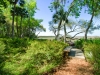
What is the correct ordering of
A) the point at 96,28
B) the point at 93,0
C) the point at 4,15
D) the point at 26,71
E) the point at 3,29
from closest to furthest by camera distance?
the point at 26,71 < the point at 93,0 < the point at 96,28 < the point at 4,15 < the point at 3,29

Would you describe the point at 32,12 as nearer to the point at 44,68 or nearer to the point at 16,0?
the point at 16,0

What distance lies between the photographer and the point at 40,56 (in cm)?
1037

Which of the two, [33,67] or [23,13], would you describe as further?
[23,13]

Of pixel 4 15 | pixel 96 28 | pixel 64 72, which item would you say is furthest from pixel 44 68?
pixel 4 15

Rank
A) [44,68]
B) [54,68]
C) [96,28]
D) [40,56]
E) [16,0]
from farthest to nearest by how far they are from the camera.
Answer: [96,28], [16,0], [40,56], [54,68], [44,68]

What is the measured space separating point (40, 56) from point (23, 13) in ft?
113

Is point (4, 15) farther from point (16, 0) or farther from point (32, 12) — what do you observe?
point (16, 0)

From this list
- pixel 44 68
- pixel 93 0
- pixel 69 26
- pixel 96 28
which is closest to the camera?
pixel 44 68

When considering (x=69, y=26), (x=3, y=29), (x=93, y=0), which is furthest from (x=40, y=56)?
(x=3, y=29)

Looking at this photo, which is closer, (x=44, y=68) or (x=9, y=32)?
(x=44, y=68)

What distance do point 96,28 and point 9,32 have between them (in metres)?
33.9

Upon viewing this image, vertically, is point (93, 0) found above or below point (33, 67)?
above

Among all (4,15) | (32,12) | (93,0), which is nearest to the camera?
(93,0)

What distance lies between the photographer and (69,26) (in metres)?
41.3
